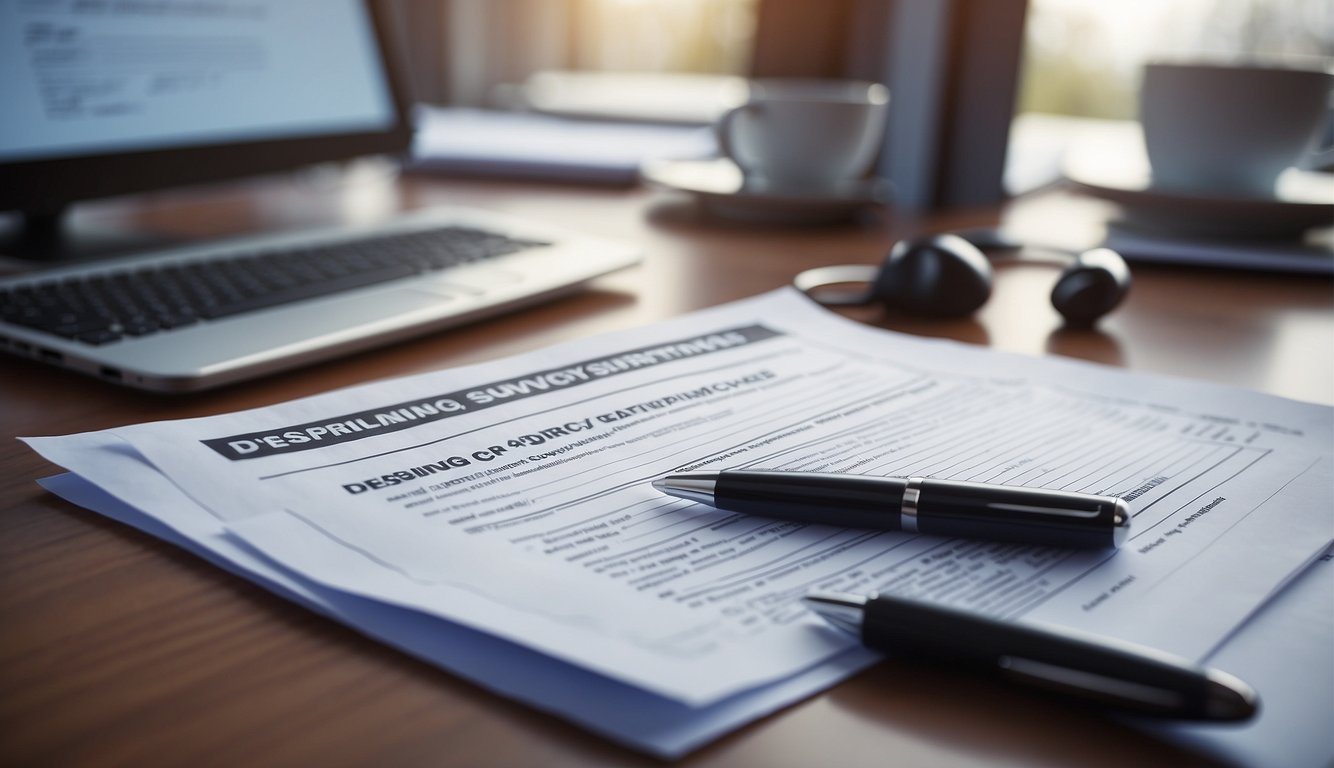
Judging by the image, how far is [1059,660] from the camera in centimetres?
28

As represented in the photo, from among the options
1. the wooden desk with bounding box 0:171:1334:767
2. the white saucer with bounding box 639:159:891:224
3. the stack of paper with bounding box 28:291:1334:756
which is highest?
the white saucer with bounding box 639:159:891:224

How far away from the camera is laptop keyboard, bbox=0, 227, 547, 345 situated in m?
0.54

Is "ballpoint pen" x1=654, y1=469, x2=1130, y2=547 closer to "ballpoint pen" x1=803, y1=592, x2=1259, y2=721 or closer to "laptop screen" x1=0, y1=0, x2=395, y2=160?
"ballpoint pen" x1=803, y1=592, x2=1259, y2=721

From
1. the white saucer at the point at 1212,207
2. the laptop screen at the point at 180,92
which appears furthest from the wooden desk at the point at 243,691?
the white saucer at the point at 1212,207

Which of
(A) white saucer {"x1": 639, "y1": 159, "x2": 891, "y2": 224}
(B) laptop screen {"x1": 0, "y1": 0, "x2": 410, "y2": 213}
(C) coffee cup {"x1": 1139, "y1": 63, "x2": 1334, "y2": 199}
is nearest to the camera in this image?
(B) laptop screen {"x1": 0, "y1": 0, "x2": 410, "y2": 213}

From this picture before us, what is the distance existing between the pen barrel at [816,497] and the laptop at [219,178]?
0.27m

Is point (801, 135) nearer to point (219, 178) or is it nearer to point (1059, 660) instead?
point (219, 178)

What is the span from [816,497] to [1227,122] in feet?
2.46

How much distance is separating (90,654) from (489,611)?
116mm

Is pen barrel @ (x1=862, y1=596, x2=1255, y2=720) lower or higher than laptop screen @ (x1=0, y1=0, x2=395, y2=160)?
lower

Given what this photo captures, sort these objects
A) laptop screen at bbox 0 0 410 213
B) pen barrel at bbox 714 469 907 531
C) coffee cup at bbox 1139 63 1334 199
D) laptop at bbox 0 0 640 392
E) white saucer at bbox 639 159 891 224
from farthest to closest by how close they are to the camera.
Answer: white saucer at bbox 639 159 891 224
coffee cup at bbox 1139 63 1334 199
laptop screen at bbox 0 0 410 213
laptop at bbox 0 0 640 392
pen barrel at bbox 714 469 907 531

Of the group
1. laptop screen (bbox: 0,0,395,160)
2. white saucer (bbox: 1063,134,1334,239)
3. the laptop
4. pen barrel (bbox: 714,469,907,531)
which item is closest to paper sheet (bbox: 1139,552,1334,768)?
pen barrel (bbox: 714,469,907,531)

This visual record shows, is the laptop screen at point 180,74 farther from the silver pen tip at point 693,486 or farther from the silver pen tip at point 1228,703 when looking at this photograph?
the silver pen tip at point 1228,703

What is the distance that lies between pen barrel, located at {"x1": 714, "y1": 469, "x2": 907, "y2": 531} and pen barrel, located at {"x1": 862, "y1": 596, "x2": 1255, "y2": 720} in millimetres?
69
